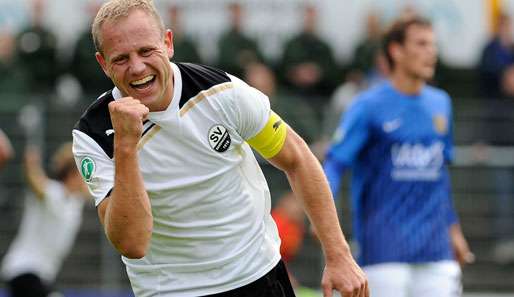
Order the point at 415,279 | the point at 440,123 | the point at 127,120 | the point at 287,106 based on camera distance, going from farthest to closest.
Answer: the point at 287,106 → the point at 440,123 → the point at 415,279 → the point at 127,120

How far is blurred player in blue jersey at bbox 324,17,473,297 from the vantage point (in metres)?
7.47

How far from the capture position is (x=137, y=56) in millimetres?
4559

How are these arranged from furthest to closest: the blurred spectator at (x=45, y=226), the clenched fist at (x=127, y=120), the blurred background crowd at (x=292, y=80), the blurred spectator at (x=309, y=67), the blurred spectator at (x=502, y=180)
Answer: the blurred spectator at (x=309, y=67) < the blurred spectator at (x=502, y=180) < the blurred background crowd at (x=292, y=80) < the blurred spectator at (x=45, y=226) < the clenched fist at (x=127, y=120)

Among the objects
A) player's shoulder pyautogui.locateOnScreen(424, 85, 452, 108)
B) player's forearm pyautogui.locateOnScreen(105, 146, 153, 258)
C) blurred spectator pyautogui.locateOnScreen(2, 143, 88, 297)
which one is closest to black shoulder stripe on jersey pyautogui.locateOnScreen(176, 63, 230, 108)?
player's forearm pyautogui.locateOnScreen(105, 146, 153, 258)

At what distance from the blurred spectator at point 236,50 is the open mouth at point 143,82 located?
29.1 feet

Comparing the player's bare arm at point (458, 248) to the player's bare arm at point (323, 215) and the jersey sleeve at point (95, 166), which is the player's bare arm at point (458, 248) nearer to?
the player's bare arm at point (323, 215)

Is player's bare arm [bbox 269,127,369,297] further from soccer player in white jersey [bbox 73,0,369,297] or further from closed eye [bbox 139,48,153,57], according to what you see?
closed eye [bbox 139,48,153,57]

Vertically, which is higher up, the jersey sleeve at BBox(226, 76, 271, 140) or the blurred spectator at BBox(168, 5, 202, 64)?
the jersey sleeve at BBox(226, 76, 271, 140)

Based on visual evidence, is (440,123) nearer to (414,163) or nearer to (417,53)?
(414,163)

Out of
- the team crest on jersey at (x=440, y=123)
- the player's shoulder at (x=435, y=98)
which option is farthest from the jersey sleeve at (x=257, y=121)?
the player's shoulder at (x=435, y=98)

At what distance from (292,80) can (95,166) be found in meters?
9.38

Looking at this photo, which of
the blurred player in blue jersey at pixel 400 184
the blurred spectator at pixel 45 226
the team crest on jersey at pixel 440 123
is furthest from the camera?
the blurred spectator at pixel 45 226

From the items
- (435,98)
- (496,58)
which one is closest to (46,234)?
(435,98)

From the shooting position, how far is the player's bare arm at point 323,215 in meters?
4.73
